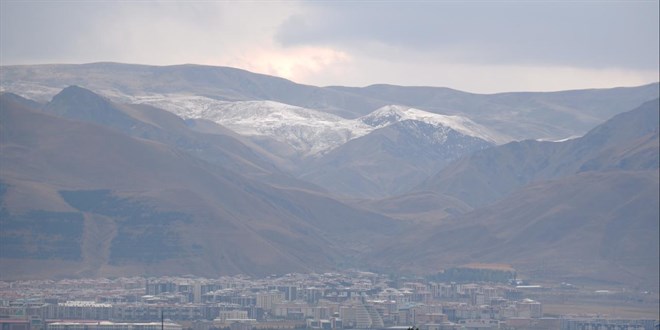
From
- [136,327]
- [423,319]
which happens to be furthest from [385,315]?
[136,327]

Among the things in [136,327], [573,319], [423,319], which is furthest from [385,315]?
[136,327]

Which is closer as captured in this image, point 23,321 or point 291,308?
point 23,321

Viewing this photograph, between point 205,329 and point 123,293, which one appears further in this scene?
point 123,293

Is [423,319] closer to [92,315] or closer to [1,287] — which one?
[92,315]

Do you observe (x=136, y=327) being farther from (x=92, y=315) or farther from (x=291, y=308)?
(x=291, y=308)

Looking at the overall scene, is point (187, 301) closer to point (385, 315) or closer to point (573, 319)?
point (385, 315)

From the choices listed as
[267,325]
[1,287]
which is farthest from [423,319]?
[1,287]

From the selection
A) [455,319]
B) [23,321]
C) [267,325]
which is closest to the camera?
[23,321]

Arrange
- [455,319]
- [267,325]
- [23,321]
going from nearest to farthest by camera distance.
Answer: [23,321]
[267,325]
[455,319]
